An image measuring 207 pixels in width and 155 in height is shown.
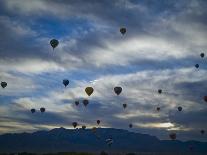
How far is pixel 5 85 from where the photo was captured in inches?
4281

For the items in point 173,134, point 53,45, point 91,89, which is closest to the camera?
point 53,45

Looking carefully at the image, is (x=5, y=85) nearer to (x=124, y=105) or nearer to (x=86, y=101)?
(x=86, y=101)

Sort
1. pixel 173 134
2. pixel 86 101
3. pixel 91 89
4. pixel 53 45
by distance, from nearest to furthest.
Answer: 1. pixel 53 45
2. pixel 91 89
3. pixel 86 101
4. pixel 173 134

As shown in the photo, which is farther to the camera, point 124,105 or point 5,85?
point 124,105

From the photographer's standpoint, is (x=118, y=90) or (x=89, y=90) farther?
(x=118, y=90)

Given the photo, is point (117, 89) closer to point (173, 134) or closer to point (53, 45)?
point (53, 45)

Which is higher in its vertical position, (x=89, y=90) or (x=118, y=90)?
(x=118, y=90)

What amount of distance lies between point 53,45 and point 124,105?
54854mm

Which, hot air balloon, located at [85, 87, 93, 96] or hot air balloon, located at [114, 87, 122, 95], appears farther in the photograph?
hot air balloon, located at [114, 87, 122, 95]

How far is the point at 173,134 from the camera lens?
146 meters

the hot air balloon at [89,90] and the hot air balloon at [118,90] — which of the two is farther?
the hot air balloon at [118,90]

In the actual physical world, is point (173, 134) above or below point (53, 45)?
below

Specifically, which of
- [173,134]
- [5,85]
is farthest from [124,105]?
A: [5,85]

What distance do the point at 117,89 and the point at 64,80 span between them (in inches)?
604
